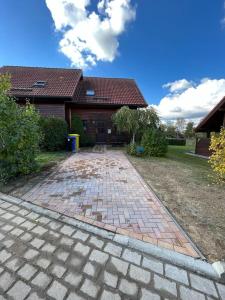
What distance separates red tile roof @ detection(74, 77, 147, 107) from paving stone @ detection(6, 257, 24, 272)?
12.1m

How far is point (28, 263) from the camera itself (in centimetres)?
183

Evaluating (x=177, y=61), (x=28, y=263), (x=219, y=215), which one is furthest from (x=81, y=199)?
(x=177, y=61)

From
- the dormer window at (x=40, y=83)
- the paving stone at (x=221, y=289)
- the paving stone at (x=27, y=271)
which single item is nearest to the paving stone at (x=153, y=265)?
the paving stone at (x=221, y=289)

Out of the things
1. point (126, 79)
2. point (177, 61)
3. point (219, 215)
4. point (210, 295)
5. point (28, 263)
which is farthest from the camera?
point (126, 79)

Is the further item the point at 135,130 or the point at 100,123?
the point at 100,123

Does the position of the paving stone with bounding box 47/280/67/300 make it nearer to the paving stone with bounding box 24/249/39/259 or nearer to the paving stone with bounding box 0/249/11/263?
the paving stone with bounding box 24/249/39/259

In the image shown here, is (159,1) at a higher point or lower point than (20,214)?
higher

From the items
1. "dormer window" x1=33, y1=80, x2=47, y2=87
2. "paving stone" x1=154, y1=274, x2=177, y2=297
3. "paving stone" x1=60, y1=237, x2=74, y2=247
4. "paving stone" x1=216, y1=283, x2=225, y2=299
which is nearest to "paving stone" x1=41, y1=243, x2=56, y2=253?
"paving stone" x1=60, y1=237, x2=74, y2=247

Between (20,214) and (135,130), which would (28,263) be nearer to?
(20,214)

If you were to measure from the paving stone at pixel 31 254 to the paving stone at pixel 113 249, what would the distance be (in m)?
0.87

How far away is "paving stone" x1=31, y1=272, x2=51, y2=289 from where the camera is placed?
1579mm

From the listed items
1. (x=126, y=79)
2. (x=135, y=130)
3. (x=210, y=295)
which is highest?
(x=126, y=79)

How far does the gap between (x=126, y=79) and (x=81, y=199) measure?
1583 centimetres

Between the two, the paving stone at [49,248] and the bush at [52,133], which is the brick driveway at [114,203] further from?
the bush at [52,133]
